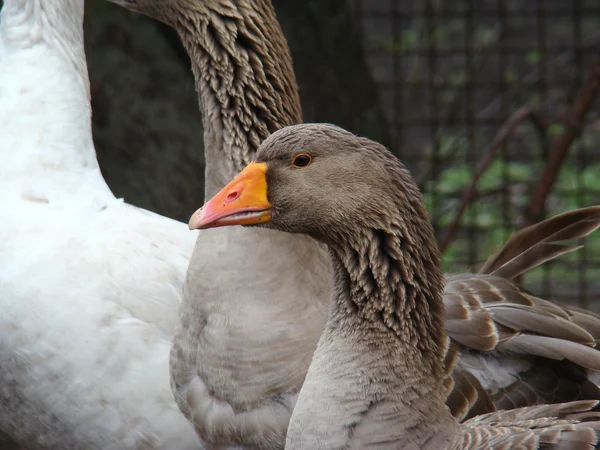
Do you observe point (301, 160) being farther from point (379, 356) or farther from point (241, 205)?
point (379, 356)

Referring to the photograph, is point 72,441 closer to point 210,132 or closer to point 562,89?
point 210,132

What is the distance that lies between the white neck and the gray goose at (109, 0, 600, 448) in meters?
0.57

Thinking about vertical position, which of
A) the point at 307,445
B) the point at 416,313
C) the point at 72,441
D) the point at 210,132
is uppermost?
the point at 210,132

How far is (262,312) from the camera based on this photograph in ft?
9.70

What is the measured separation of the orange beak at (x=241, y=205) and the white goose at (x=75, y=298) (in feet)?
2.93

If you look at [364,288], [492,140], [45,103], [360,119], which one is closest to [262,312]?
[364,288]

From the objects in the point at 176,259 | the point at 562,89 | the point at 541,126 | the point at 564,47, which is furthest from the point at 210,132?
the point at 562,89

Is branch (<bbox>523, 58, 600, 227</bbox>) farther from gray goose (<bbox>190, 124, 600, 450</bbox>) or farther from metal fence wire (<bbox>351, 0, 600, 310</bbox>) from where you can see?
gray goose (<bbox>190, 124, 600, 450</bbox>)

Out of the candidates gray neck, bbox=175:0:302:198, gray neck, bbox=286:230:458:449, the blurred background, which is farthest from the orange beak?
the blurred background

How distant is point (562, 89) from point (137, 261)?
18.7 ft

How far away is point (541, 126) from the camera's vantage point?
561cm

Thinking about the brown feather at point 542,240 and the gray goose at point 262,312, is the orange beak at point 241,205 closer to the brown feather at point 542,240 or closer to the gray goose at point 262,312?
the gray goose at point 262,312

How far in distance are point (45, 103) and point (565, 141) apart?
2899 millimetres

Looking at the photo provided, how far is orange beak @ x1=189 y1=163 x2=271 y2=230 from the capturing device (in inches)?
98.3
